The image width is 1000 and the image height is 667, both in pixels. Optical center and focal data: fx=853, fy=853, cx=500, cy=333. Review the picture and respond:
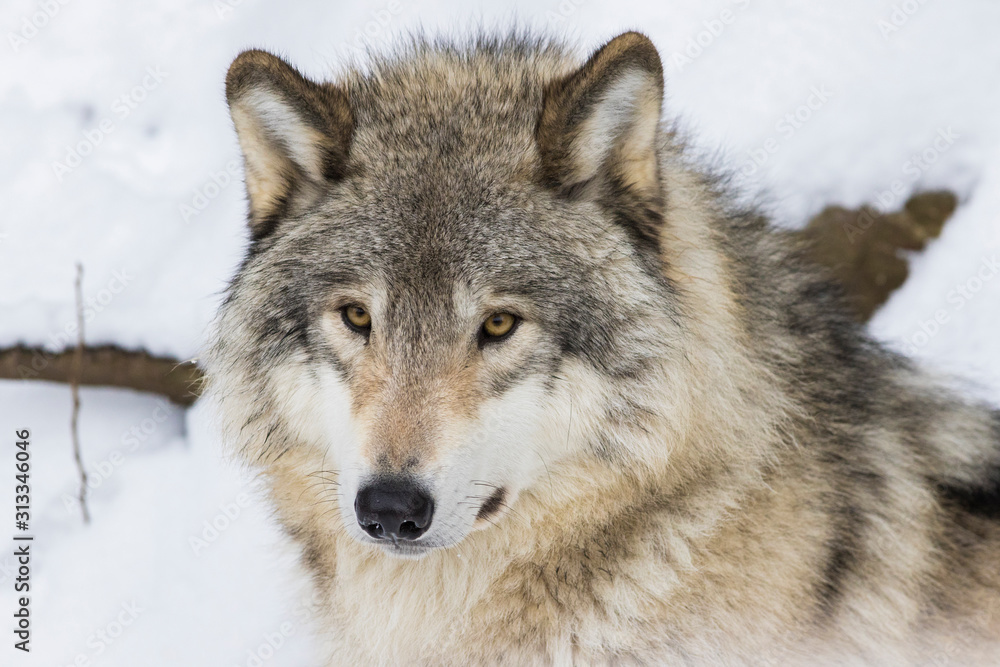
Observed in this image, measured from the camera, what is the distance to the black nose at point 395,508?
7.33ft

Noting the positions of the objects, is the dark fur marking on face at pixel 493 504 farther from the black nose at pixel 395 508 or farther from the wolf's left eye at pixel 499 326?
the wolf's left eye at pixel 499 326

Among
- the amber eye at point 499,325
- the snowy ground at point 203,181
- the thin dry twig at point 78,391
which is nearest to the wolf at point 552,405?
the amber eye at point 499,325

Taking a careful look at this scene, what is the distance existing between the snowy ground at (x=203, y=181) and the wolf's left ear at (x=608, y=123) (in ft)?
7.43

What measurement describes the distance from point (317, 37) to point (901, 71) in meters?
4.23

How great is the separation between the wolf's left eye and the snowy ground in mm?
2378

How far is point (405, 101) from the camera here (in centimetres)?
276

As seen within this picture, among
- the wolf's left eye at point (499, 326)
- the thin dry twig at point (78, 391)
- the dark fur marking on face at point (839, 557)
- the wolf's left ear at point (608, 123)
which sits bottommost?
the thin dry twig at point (78, 391)

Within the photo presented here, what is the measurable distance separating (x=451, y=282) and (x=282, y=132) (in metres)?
0.77

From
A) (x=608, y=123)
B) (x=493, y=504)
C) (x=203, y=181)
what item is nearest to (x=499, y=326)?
(x=493, y=504)

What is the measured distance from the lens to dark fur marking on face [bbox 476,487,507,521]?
2492mm

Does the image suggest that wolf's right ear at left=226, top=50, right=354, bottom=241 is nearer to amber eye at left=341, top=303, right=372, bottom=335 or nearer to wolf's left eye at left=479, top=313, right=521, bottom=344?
amber eye at left=341, top=303, right=372, bottom=335

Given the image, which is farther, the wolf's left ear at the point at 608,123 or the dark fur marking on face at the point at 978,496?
the dark fur marking on face at the point at 978,496

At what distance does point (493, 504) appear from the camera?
2.52m

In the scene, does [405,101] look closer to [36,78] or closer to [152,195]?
[152,195]
